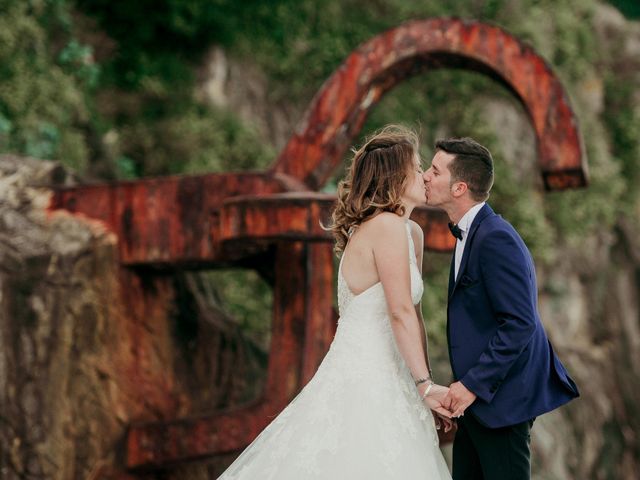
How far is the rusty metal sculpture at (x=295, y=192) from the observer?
5.88 metres

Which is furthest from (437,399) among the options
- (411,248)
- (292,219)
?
(292,219)

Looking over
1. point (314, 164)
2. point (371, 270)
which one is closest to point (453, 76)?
point (314, 164)

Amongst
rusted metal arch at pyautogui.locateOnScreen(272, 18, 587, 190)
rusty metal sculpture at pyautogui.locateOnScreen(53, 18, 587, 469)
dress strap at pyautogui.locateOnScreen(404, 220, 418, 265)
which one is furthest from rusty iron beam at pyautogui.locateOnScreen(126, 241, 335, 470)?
dress strap at pyautogui.locateOnScreen(404, 220, 418, 265)

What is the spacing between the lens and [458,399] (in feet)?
11.6

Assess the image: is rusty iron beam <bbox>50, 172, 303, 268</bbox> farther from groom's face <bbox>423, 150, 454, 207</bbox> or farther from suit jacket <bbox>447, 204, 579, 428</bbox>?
suit jacket <bbox>447, 204, 579, 428</bbox>

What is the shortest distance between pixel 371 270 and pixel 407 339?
0.95ft

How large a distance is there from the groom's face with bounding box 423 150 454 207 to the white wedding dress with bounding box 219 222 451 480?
0.16 m

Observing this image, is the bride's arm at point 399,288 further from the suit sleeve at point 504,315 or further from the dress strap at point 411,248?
the suit sleeve at point 504,315

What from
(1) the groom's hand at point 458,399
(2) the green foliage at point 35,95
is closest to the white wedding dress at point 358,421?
(1) the groom's hand at point 458,399

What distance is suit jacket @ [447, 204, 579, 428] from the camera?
11.5ft

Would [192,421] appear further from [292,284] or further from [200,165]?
[200,165]

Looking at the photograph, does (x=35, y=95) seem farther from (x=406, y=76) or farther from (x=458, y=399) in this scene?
(x=458, y=399)

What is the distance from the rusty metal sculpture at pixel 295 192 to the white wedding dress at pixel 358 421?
1.90 meters

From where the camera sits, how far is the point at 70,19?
9.70m
